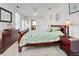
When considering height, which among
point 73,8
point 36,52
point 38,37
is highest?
point 73,8

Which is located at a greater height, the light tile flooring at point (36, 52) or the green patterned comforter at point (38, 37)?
the green patterned comforter at point (38, 37)

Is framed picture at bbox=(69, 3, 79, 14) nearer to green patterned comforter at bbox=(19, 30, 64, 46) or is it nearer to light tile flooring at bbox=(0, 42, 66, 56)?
green patterned comforter at bbox=(19, 30, 64, 46)

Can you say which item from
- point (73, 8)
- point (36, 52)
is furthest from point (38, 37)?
point (73, 8)

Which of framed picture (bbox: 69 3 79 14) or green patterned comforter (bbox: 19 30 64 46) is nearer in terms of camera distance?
framed picture (bbox: 69 3 79 14)

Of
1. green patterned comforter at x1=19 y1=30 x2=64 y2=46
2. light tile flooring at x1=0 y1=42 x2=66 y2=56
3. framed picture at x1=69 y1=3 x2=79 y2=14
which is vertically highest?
framed picture at x1=69 y1=3 x2=79 y2=14

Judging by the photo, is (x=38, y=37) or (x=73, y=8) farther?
(x=38, y=37)

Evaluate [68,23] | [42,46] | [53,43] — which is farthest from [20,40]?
Result: [68,23]

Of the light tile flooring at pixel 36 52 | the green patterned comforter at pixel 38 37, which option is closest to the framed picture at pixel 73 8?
the green patterned comforter at pixel 38 37

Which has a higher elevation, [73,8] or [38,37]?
[73,8]

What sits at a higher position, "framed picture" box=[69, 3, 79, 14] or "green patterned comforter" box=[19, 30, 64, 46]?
"framed picture" box=[69, 3, 79, 14]

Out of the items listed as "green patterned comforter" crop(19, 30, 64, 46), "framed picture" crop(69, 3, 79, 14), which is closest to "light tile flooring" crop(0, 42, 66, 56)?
"green patterned comforter" crop(19, 30, 64, 46)

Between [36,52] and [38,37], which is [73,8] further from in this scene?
[36,52]

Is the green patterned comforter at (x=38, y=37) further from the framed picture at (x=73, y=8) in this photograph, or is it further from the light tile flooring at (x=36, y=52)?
the framed picture at (x=73, y=8)

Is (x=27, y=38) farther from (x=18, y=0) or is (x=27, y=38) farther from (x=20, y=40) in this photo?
(x=18, y=0)
